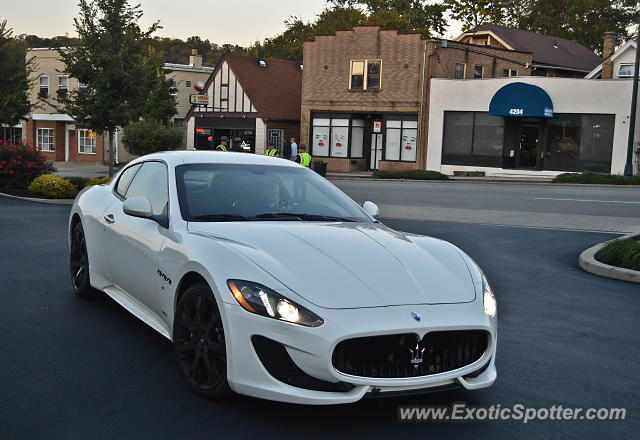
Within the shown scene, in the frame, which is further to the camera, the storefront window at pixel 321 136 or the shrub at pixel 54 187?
the storefront window at pixel 321 136

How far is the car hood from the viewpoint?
14.4 ft

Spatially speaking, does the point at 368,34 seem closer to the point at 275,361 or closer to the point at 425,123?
the point at 425,123

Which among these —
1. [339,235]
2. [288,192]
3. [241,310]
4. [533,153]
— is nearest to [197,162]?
[288,192]

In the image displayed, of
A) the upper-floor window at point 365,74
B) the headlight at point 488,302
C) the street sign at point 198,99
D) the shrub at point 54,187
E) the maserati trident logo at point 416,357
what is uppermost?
the upper-floor window at point 365,74

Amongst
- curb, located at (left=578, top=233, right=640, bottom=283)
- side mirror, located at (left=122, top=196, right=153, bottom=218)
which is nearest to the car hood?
side mirror, located at (left=122, top=196, right=153, bottom=218)

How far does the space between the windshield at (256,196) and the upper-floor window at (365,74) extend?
125 ft

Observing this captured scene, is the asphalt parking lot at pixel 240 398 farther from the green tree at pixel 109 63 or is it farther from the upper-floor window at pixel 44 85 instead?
the upper-floor window at pixel 44 85

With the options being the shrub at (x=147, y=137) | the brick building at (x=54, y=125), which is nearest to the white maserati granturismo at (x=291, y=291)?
the shrub at (x=147, y=137)

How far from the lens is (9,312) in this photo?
6922 millimetres

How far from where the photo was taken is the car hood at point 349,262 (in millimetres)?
4375

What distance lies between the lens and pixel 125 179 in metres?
Answer: 6.98

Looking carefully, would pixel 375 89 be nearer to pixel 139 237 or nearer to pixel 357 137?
pixel 357 137

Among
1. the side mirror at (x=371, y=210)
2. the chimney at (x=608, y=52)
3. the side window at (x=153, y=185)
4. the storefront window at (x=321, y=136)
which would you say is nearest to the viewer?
the side window at (x=153, y=185)

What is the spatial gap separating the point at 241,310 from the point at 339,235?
3.68 feet
